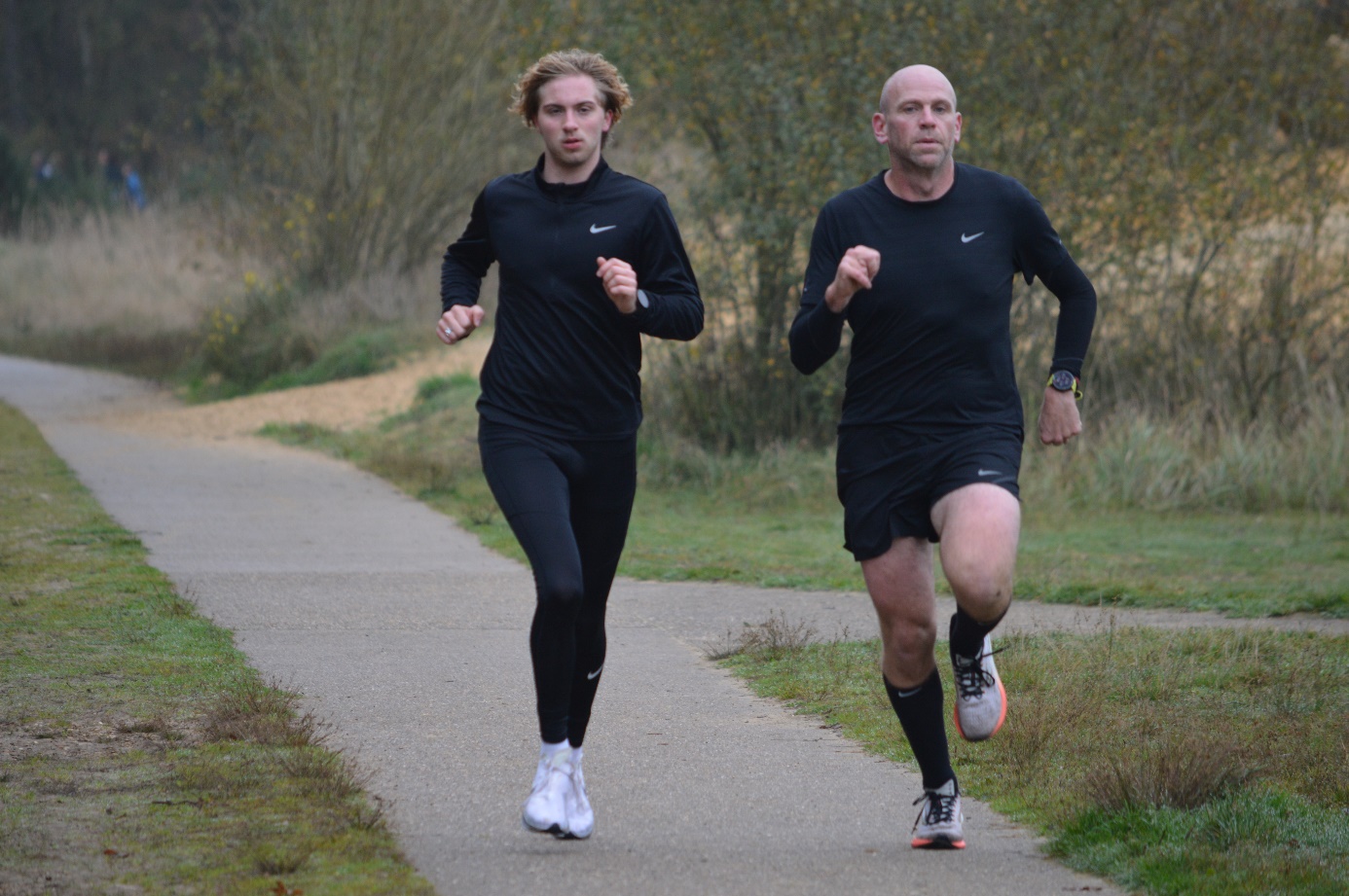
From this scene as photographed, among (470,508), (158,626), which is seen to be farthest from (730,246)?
(158,626)

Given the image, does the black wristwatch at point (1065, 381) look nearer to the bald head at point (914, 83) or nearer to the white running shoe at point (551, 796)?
the bald head at point (914, 83)

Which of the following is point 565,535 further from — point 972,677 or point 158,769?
point 158,769

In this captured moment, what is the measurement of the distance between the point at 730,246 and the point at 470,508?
3.29 metres

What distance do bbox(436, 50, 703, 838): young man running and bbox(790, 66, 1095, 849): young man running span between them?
464mm

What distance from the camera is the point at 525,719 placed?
591 cm

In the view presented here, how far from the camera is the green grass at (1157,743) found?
418 cm

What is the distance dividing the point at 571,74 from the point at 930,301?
112 cm

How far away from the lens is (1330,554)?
10.6 meters

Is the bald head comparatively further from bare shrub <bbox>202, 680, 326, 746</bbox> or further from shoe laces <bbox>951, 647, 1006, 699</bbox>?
bare shrub <bbox>202, 680, 326, 746</bbox>

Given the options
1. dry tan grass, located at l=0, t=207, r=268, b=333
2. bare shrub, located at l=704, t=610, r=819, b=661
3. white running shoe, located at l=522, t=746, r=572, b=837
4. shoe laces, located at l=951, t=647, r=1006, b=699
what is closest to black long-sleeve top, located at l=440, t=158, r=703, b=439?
white running shoe, located at l=522, t=746, r=572, b=837

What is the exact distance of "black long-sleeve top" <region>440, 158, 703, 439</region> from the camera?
4.45m

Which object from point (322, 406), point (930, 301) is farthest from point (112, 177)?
point (930, 301)

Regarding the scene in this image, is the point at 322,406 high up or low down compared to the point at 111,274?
down

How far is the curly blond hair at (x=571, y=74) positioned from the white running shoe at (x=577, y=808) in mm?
1707
